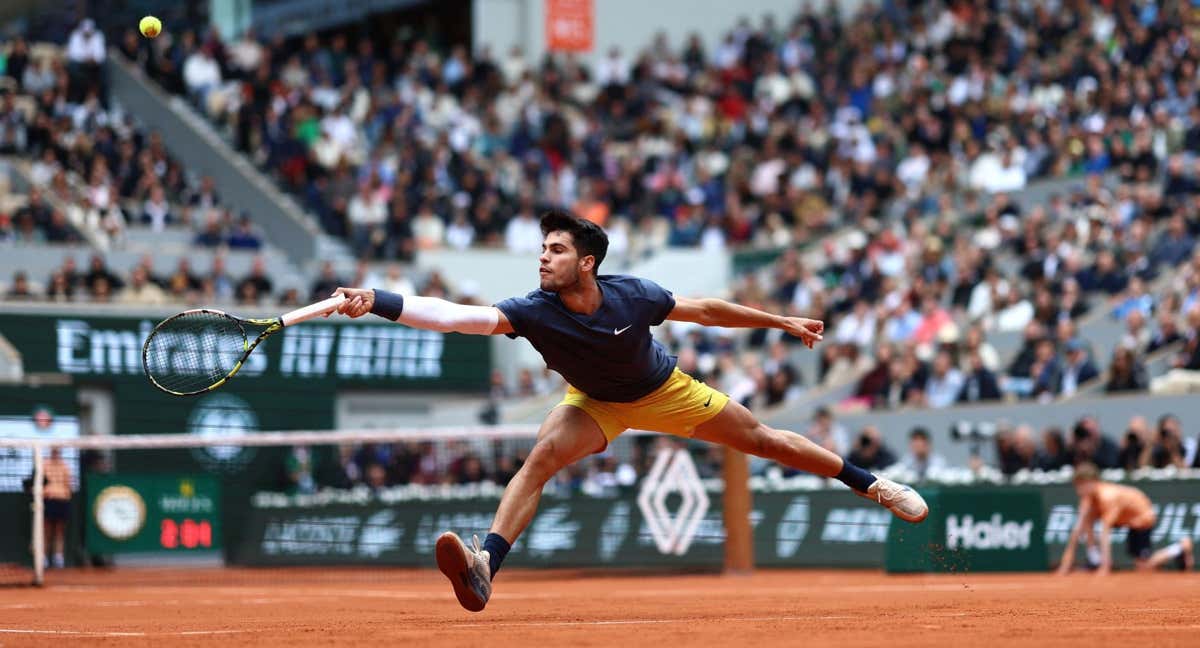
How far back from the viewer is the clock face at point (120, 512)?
75.6ft

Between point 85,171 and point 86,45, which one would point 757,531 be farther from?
point 86,45

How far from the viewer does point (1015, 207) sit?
28891 mm

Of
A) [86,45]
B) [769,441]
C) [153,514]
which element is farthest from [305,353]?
[769,441]

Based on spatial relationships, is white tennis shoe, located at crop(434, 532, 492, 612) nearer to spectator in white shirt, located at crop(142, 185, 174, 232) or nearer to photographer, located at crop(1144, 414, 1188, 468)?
photographer, located at crop(1144, 414, 1188, 468)

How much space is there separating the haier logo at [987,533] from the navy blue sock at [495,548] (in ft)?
33.3

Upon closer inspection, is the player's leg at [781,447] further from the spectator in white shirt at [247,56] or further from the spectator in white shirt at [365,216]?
the spectator in white shirt at [247,56]

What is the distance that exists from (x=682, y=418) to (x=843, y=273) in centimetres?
1980

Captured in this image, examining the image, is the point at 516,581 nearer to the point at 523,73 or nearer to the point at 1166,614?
the point at 1166,614

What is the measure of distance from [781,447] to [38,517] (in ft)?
39.3

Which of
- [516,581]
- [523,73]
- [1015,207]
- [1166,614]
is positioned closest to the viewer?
[1166,614]

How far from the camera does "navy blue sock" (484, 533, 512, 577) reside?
10375 millimetres

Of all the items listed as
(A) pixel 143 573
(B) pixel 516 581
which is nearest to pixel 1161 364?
(B) pixel 516 581

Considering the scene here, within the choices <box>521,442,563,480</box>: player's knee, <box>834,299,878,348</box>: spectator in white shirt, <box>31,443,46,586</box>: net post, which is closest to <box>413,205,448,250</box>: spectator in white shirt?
<box>834,299,878,348</box>: spectator in white shirt

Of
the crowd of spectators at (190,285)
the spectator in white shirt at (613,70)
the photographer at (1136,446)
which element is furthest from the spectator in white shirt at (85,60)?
the photographer at (1136,446)
